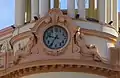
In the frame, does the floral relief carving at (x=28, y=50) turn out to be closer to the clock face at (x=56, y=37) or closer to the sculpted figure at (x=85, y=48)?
the clock face at (x=56, y=37)

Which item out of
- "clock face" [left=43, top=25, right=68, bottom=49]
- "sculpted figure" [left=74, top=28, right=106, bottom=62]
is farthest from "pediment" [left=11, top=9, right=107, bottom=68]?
"clock face" [left=43, top=25, right=68, bottom=49]

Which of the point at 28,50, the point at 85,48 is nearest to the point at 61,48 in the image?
the point at 85,48

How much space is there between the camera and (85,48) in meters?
38.2

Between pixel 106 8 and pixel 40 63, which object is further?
pixel 106 8

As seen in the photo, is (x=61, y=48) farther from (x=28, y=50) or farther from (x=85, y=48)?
(x=28, y=50)

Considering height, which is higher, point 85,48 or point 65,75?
point 85,48

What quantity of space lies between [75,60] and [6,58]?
10.8 feet

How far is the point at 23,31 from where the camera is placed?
3953 centimetres

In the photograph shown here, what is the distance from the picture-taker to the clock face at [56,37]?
38.1m

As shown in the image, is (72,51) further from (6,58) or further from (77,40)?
(6,58)

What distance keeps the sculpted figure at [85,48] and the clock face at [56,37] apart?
1.60 feet

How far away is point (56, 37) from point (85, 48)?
1259mm

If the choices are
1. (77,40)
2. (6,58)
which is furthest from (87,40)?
(6,58)

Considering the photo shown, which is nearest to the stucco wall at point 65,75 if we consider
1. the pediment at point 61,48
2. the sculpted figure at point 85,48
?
the pediment at point 61,48
